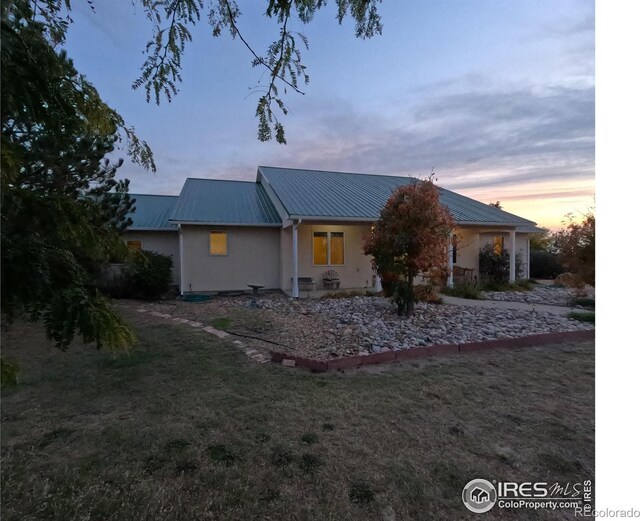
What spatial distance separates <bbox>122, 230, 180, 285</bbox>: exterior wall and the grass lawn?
938 cm

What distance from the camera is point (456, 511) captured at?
2.17 metres

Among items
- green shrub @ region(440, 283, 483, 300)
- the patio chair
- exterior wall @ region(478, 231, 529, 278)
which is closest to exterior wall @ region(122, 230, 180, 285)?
the patio chair

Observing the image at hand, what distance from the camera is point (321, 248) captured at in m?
13.5

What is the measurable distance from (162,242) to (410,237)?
1138cm

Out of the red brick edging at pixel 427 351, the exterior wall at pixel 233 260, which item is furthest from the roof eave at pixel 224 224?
the red brick edging at pixel 427 351

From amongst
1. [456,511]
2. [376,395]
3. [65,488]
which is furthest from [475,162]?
[65,488]

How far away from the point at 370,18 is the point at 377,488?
342 cm

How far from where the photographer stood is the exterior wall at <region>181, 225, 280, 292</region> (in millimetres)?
12406

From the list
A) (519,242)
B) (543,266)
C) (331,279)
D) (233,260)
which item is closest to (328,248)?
(331,279)

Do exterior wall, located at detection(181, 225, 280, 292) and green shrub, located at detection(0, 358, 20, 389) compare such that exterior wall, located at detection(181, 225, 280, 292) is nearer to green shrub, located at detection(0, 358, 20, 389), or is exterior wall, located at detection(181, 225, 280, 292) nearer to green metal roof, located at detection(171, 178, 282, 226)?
green metal roof, located at detection(171, 178, 282, 226)

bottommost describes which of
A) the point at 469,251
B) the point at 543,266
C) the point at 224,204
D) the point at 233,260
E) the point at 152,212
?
the point at 543,266

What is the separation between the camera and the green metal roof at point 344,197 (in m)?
12.5

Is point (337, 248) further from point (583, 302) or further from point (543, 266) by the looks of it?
point (543, 266)

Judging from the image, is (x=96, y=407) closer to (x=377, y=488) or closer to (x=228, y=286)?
(x=377, y=488)
